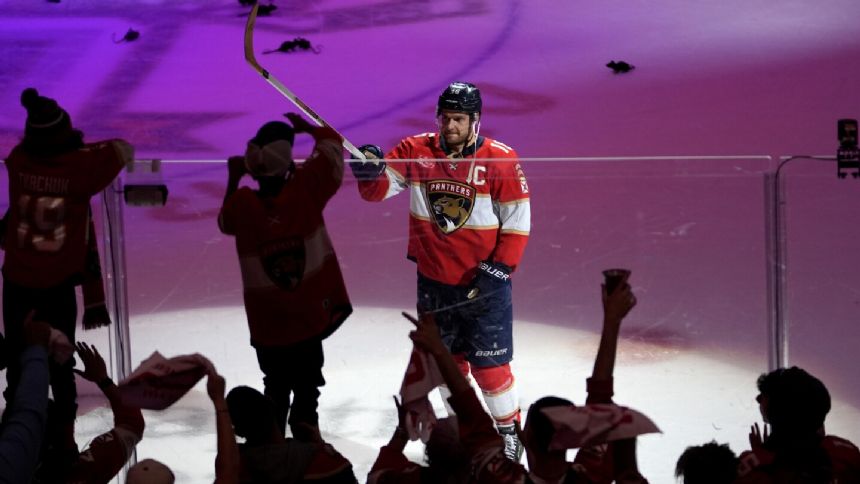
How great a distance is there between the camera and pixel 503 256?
12.6 feet

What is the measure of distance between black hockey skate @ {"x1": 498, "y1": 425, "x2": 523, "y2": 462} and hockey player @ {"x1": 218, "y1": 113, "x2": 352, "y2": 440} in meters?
0.79

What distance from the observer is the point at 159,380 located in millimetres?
2834

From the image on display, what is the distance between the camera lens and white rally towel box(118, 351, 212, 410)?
2816mm

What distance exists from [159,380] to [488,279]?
130cm

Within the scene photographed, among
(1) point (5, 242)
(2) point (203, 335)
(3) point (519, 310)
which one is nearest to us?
(1) point (5, 242)

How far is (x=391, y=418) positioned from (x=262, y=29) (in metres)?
3.70

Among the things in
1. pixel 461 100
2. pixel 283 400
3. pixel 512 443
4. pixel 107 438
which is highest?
pixel 461 100

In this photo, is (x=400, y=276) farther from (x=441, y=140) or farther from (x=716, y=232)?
(x=716, y=232)

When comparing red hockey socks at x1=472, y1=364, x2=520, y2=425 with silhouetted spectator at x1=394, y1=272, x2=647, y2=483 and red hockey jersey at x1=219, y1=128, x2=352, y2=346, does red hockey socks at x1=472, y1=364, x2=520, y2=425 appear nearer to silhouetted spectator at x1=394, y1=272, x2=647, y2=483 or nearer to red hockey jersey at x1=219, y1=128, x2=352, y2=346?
red hockey jersey at x1=219, y1=128, x2=352, y2=346

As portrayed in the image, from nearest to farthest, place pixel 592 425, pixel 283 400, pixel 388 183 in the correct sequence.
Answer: pixel 592 425
pixel 283 400
pixel 388 183

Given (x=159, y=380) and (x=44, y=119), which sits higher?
(x=44, y=119)

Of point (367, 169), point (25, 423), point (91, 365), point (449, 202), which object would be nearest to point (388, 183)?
point (367, 169)

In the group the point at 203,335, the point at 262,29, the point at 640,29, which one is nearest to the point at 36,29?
the point at 262,29

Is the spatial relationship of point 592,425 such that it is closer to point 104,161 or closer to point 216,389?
point 216,389
